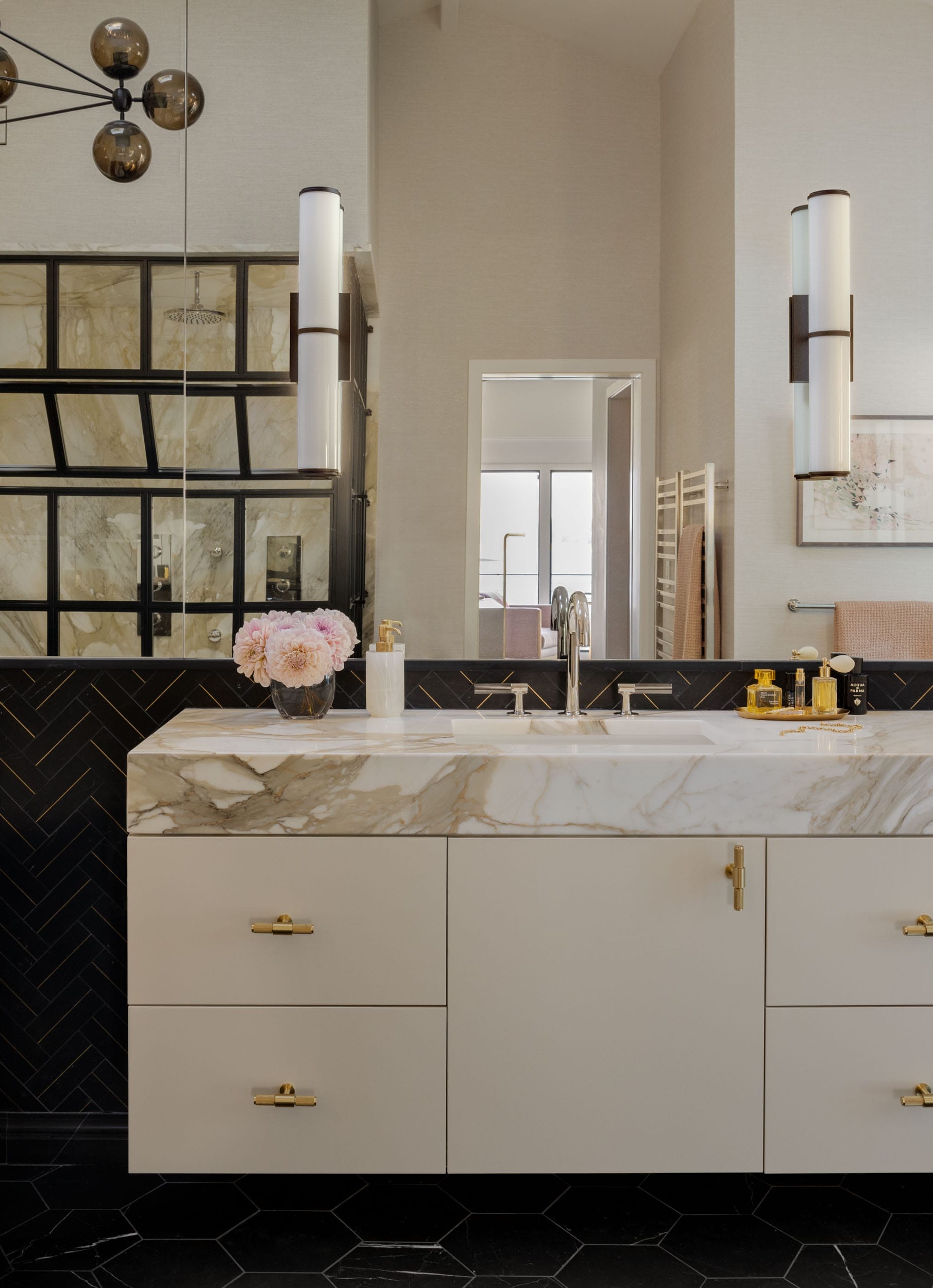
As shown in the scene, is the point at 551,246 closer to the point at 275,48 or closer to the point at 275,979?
the point at 275,48

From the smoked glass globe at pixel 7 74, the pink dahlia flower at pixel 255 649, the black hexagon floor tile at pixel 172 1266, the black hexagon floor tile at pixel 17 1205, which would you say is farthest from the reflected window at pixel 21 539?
the black hexagon floor tile at pixel 172 1266

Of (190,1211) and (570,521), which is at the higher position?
(570,521)

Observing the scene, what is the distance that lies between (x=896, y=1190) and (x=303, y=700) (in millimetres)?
1487

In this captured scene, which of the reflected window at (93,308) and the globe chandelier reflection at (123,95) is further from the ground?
the globe chandelier reflection at (123,95)

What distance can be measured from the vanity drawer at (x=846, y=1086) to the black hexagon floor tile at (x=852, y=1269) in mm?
177

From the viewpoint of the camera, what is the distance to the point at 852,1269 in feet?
5.53

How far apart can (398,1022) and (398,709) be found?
2.00ft

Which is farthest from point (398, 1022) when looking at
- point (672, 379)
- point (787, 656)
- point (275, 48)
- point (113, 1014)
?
point (275, 48)

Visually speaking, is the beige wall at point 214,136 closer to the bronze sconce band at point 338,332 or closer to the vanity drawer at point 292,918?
the bronze sconce band at point 338,332

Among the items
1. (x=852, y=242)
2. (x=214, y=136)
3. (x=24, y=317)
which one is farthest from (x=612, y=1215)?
(x=214, y=136)

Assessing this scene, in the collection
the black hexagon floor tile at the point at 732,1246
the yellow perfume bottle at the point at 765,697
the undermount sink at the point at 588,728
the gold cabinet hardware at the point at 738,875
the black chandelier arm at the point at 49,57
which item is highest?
the black chandelier arm at the point at 49,57

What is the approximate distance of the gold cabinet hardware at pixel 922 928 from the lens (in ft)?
5.39

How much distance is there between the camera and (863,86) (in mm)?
2076

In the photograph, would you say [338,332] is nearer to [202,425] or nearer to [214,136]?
[202,425]
